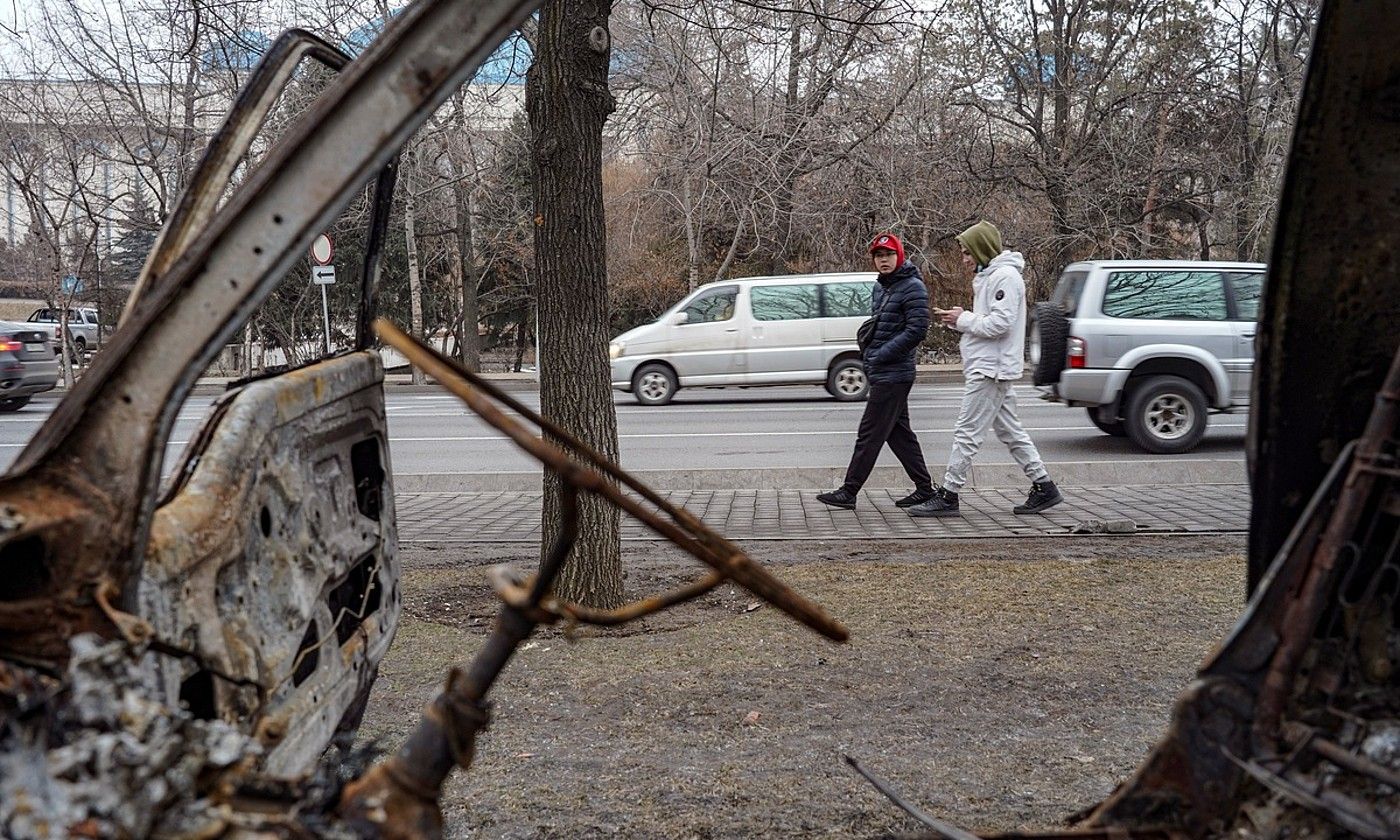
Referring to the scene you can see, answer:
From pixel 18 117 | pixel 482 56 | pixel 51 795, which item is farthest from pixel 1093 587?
pixel 18 117

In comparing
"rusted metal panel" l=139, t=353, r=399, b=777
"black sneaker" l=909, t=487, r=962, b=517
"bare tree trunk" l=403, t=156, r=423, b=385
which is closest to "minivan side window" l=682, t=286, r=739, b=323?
"bare tree trunk" l=403, t=156, r=423, b=385

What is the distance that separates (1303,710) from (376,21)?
1034cm

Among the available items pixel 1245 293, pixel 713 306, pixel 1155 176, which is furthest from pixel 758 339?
pixel 1155 176

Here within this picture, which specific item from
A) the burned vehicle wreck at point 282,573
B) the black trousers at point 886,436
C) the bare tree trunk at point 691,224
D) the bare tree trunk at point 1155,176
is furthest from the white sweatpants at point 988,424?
the bare tree trunk at point 1155,176

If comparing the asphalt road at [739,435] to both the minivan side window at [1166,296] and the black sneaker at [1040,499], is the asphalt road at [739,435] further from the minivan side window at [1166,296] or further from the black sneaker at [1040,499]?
the black sneaker at [1040,499]

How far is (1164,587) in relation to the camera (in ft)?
20.5

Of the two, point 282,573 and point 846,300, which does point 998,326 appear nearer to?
point 282,573

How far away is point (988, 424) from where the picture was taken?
331 inches

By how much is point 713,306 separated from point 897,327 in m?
10.5

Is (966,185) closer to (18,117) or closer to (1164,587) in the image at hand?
(18,117)

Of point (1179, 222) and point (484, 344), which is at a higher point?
point (1179, 222)

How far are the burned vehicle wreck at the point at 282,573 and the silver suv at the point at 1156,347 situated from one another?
10.2 meters

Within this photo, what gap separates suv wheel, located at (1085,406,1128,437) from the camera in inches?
497

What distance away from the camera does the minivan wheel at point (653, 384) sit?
63.1 ft
